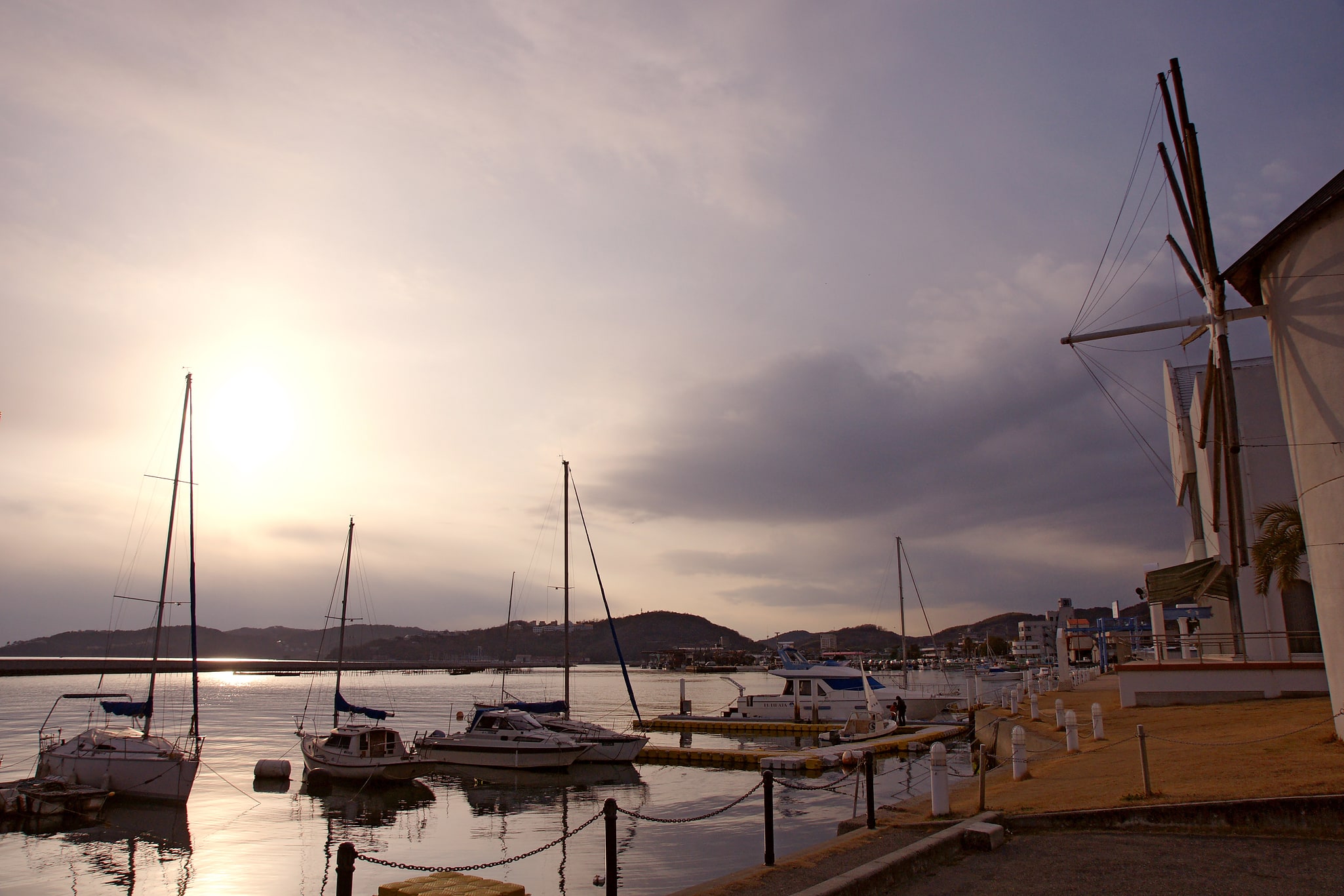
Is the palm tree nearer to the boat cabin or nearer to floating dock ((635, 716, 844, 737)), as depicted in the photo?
floating dock ((635, 716, 844, 737))

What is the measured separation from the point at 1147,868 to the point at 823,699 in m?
41.6

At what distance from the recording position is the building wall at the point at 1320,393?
48.3 ft

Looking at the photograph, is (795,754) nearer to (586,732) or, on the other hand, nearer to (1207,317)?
(586,732)

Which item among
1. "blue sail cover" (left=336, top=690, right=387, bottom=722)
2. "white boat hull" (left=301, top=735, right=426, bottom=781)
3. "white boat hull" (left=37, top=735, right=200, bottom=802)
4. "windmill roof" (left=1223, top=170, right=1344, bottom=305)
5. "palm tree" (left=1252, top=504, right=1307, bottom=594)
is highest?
"windmill roof" (left=1223, top=170, right=1344, bottom=305)

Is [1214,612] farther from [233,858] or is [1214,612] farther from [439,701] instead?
[439,701]

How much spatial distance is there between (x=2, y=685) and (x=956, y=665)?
190342 millimetres

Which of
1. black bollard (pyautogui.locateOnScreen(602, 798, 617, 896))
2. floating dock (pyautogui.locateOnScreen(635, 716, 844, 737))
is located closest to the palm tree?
black bollard (pyautogui.locateOnScreen(602, 798, 617, 896))

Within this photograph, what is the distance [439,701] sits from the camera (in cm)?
10719

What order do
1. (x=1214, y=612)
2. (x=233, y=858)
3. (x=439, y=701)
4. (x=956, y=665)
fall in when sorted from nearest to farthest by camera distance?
(x=233, y=858) < (x=1214, y=612) < (x=439, y=701) < (x=956, y=665)

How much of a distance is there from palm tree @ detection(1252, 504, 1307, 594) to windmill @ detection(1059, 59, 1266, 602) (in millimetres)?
3440

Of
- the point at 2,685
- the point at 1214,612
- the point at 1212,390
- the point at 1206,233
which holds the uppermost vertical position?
the point at 1206,233

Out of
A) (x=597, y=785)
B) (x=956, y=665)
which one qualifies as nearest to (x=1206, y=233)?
(x=597, y=785)

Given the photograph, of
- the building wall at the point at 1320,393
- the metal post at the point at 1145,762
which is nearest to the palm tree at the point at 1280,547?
the building wall at the point at 1320,393

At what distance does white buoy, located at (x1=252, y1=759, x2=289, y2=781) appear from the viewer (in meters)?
36.1
